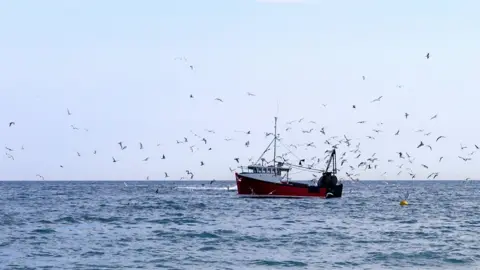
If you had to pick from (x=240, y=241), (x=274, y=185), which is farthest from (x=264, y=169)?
(x=240, y=241)

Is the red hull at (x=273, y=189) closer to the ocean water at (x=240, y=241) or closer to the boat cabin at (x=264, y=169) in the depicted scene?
the boat cabin at (x=264, y=169)

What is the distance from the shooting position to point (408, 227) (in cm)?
4825

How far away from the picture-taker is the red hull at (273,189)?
279ft

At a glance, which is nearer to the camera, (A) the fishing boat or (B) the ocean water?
(B) the ocean water

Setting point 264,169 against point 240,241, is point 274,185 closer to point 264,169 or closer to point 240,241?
point 264,169

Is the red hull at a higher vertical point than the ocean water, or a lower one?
higher

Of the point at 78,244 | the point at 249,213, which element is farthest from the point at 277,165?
the point at 78,244

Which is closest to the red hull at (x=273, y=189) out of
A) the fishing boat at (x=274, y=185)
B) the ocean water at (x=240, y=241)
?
the fishing boat at (x=274, y=185)

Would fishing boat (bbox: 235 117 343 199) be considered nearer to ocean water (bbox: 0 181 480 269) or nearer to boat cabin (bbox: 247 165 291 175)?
boat cabin (bbox: 247 165 291 175)

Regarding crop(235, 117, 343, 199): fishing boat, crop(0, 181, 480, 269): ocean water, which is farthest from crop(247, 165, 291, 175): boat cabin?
crop(0, 181, 480, 269): ocean water

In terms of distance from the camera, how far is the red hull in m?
85.1

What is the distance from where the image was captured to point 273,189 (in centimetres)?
8500

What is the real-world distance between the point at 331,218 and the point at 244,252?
72.5 ft

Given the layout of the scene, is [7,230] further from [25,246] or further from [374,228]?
[374,228]
